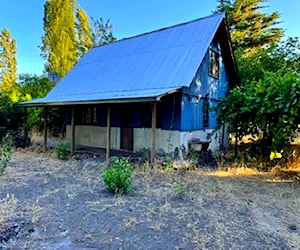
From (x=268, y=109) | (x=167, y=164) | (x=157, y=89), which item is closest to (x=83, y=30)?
(x=157, y=89)

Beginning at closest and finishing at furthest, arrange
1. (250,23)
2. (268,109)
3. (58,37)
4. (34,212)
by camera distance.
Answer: (34,212) → (268,109) → (250,23) → (58,37)

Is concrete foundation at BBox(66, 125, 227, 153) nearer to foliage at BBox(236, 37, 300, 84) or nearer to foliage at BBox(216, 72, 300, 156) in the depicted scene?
foliage at BBox(216, 72, 300, 156)

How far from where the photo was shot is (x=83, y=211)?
548 cm

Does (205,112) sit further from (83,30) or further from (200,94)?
(83,30)

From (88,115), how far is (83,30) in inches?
734

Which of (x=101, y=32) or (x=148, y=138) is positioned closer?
(x=148, y=138)

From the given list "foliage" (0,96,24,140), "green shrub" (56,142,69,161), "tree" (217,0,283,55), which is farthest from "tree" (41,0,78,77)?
"green shrub" (56,142,69,161)

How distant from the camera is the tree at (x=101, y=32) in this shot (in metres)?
30.9

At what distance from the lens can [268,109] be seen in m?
8.52

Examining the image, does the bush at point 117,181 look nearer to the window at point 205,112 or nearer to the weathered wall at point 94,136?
the weathered wall at point 94,136

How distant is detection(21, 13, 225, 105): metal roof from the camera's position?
11.0 m

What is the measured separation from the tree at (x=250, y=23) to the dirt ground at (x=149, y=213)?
21867 mm

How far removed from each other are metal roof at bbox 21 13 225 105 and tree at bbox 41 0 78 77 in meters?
12.5

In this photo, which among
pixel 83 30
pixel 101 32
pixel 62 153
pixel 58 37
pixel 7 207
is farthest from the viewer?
pixel 101 32
